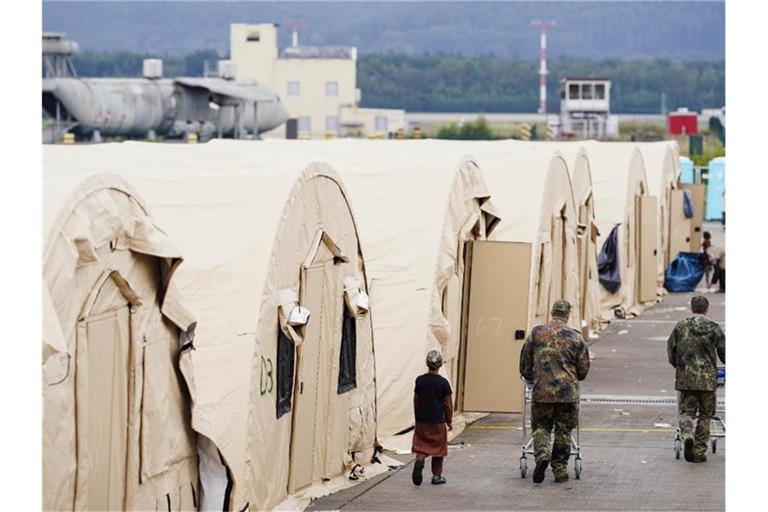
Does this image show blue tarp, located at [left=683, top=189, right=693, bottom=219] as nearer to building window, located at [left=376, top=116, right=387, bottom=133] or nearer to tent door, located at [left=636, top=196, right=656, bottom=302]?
tent door, located at [left=636, top=196, right=656, bottom=302]

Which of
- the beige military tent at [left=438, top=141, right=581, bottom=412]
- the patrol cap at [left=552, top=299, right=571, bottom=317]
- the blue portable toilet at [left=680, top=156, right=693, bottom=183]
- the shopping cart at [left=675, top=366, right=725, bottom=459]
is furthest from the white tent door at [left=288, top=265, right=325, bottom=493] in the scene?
the blue portable toilet at [left=680, top=156, right=693, bottom=183]

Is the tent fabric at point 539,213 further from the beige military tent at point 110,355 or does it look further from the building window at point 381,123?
the building window at point 381,123

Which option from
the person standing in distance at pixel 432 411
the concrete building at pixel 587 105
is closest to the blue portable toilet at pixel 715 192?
the person standing in distance at pixel 432 411

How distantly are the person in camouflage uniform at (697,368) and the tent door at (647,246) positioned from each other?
1522 cm

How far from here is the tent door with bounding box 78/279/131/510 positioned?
9.42m

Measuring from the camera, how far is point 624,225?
28.6 meters

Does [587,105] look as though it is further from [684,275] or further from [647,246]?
[647,246]

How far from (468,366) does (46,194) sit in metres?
9.08

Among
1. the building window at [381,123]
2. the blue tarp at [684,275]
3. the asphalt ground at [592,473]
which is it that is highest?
the building window at [381,123]

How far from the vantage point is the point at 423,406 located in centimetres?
1364

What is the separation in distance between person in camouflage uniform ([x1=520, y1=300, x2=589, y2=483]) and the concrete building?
8215 cm

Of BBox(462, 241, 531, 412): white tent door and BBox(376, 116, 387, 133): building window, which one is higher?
BBox(376, 116, 387, 133): building window

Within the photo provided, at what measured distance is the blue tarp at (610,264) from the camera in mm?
27938
